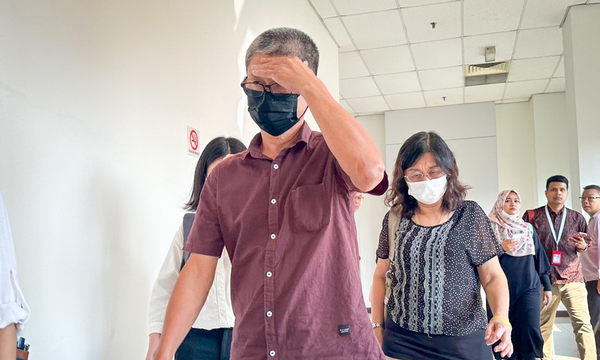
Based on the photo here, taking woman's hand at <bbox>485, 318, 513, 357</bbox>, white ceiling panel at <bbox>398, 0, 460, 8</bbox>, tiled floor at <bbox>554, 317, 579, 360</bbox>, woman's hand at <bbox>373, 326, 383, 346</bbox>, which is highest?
white ceiling panel at <bbox>398, 0, 460, 8</bbox>

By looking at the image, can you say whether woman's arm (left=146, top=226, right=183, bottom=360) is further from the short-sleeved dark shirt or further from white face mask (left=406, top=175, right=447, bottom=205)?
the short-sleeved dark shirt

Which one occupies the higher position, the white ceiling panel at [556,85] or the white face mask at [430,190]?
the white ceiling panel at [556,85]

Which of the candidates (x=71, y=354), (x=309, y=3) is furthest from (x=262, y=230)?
(x=309, y=3)

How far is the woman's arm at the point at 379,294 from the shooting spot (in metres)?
2.08

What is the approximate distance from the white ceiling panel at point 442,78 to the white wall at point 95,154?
479cm

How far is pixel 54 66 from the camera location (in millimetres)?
1834

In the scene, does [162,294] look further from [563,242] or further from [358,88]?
[358,88]

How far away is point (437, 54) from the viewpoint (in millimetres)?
6383

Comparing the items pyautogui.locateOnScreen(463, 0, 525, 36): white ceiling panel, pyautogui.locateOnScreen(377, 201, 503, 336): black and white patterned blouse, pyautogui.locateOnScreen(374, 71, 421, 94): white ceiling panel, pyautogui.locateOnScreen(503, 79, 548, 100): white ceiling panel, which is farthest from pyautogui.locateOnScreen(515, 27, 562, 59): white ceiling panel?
pyautogui.locateOnScreen(377, 201, 503, 336): black and white patterned blouse

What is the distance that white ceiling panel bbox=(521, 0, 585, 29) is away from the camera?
4984 mm

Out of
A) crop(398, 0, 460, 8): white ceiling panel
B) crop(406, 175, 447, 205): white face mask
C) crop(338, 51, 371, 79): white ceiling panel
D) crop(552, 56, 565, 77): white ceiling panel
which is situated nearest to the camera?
crop(406, 175, 447, 205): white face mask

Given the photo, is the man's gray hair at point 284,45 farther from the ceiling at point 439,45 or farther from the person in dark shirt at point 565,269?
the ceiling at point 439,45

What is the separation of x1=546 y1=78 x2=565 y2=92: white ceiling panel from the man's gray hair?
7304mm

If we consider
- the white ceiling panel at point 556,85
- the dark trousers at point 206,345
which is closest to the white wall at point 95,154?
the dark trousers at point 206,345
